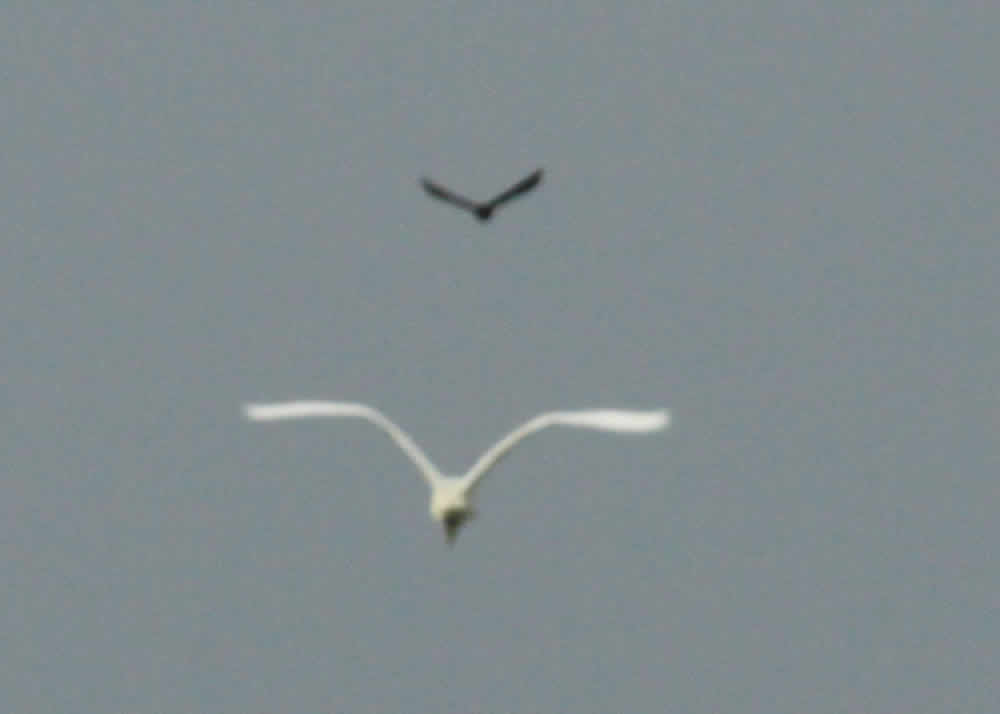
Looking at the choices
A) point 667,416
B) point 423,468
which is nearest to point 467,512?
point 423,468

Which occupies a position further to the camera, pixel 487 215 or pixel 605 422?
pixel 487 215

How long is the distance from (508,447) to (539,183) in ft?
13.9

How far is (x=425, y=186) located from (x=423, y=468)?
4.80 m

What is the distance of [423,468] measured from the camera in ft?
121

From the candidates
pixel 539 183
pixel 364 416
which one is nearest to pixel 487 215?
pixel 539 183

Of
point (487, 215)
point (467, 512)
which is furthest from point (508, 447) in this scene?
point (487, 215)

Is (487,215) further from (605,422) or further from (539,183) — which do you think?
(605,422)

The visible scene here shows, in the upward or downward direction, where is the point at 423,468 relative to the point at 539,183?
downward

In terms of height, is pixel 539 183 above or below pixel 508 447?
above

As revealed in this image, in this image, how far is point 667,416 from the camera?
113ft

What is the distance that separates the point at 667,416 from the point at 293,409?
727 cm

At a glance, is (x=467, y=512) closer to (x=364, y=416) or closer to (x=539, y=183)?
(x=364, y=416)

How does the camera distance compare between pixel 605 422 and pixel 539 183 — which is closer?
pixel 605 422

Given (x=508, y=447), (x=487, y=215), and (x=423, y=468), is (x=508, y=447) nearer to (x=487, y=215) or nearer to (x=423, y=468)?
(x=423, y=468)
